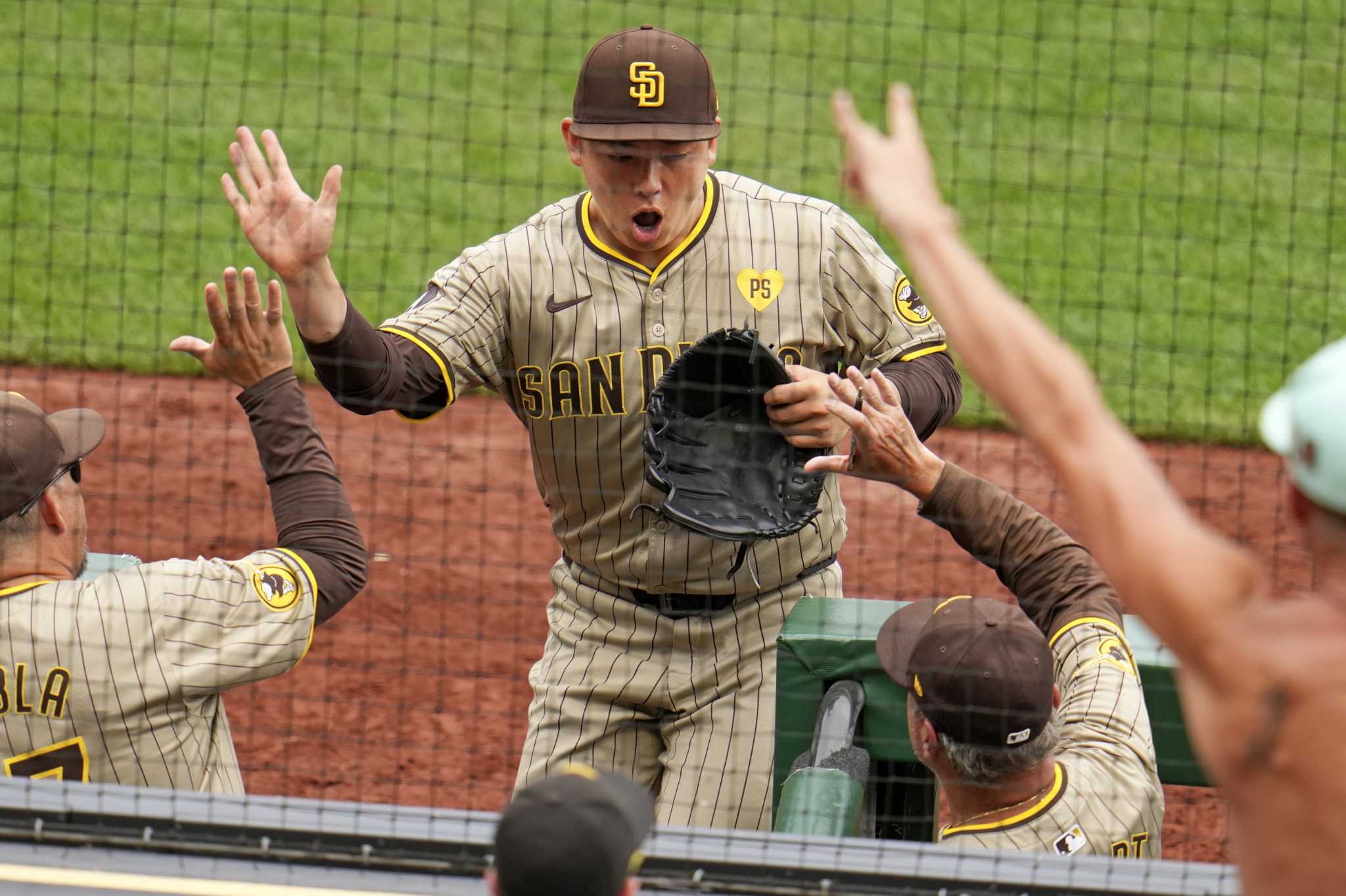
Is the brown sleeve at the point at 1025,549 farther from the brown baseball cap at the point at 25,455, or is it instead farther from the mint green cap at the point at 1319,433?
the brown baseball cap at the point at 25,455

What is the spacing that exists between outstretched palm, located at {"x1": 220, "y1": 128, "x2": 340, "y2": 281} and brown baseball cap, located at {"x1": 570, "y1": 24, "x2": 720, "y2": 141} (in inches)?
28.2

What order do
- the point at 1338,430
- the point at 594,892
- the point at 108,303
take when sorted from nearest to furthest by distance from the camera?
the point at 1338,430 < the point at 594,892 < the point at 108,303

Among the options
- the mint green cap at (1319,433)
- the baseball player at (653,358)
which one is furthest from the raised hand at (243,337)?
the mint green cap at (1319,433)

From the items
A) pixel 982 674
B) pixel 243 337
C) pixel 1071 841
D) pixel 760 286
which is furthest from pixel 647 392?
pixel 1071 841

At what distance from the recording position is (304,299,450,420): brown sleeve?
134 inches

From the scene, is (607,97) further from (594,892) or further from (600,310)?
(594,892)

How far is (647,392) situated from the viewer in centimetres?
385

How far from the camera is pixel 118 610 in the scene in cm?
285

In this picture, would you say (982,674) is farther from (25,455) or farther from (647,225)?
(25,455)

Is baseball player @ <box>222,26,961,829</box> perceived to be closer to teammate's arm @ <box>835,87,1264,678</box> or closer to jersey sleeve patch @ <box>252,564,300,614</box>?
jersey sleeve patch @ <box>252,564,300,614</box>

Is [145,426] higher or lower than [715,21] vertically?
lower

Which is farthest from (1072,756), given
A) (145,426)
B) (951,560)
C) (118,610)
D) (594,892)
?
(145,426)

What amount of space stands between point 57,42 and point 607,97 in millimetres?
7320

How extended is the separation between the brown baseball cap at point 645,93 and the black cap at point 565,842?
1.96 metres
